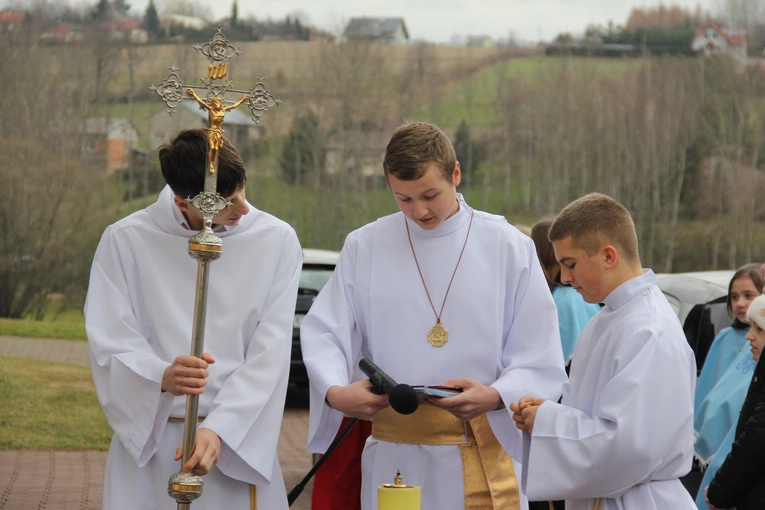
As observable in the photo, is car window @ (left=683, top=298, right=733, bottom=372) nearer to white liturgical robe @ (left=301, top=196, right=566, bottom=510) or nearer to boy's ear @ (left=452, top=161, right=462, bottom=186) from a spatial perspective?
white liturgical robe @ (left=301, top=196, right=566, bottom=510)

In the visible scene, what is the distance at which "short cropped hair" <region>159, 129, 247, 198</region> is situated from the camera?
9.95 feet

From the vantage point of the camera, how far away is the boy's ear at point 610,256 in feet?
9.91

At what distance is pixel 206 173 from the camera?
2779mm

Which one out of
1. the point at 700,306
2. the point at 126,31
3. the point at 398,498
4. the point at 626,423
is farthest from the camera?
the point at 126,31

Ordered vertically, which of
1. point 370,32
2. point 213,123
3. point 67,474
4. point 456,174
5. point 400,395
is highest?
point 370,32

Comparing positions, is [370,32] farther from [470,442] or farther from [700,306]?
[470,442]

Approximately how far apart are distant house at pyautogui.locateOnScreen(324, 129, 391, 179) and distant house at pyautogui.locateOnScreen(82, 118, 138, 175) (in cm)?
981

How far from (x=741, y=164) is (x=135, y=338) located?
44097 mm

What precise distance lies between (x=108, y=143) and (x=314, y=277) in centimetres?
2557

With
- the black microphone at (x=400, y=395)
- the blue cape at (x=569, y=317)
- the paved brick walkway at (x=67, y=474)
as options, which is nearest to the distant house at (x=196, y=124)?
the paved brick walkway at (x=67, y=474)

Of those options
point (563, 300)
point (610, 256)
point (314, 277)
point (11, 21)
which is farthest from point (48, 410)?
point (11, 21)

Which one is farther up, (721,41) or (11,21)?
(721,41)

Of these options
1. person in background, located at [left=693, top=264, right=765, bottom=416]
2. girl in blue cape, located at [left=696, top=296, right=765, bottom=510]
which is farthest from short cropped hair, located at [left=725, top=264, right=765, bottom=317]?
girl in blue cape, located at [left=696, top=296, right=765, bottom=510]

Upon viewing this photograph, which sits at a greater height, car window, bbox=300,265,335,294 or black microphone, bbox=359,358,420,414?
black microphone, bbox=359,358,420,414
